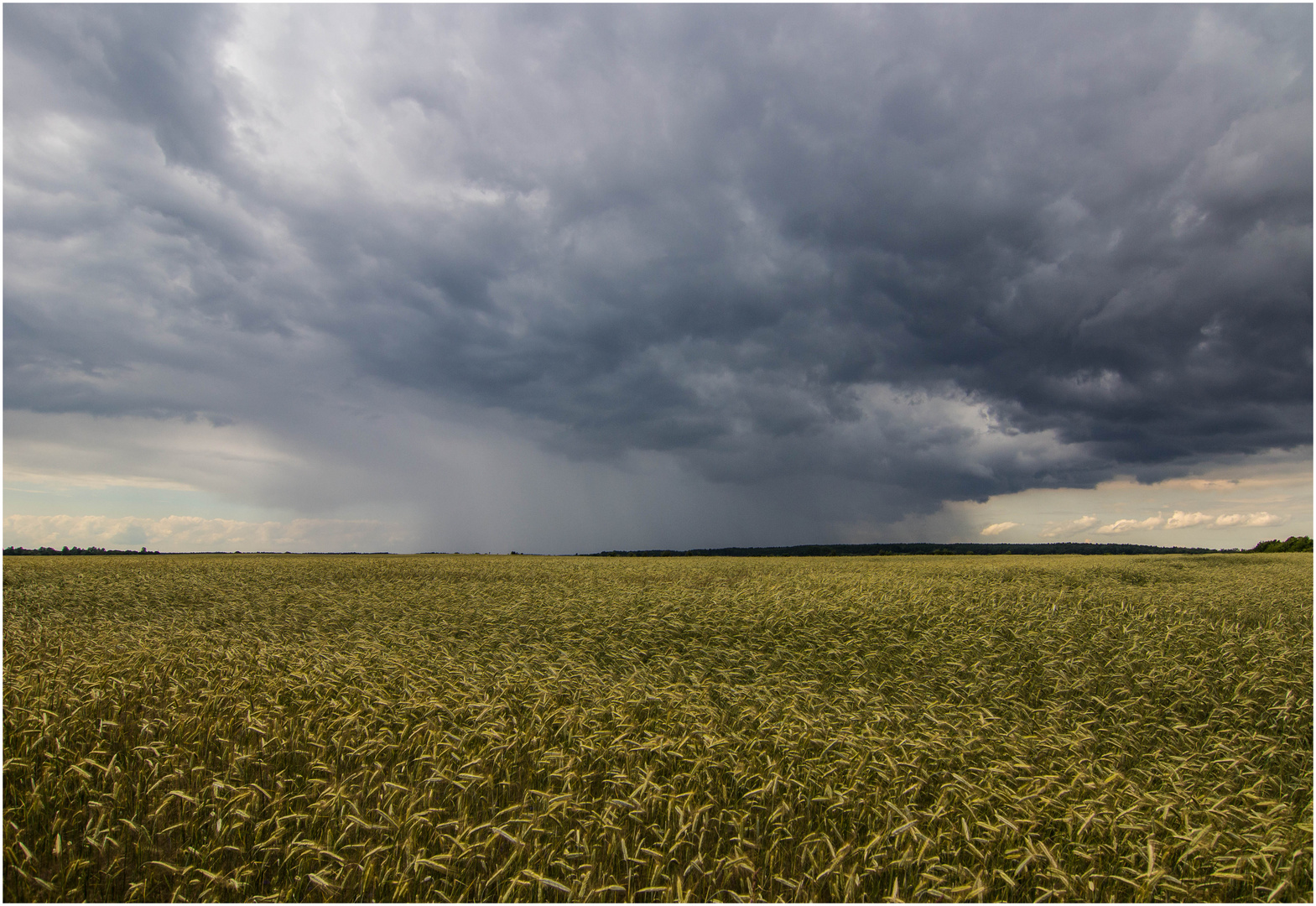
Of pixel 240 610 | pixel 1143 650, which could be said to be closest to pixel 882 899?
pixel 1143 650

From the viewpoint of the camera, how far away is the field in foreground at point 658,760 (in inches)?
162

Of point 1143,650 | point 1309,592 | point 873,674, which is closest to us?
point 873,674

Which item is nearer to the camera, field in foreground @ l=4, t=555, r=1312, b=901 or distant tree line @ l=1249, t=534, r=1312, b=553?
field in foreground @ l=4, t=555, r=1312, b=901

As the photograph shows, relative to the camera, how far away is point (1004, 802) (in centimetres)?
508

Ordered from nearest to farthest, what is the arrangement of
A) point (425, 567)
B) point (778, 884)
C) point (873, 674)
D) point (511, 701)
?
1. point (778, 884)
2. point (511, 701)
3. point (873, 674)
4. point (425, 567)

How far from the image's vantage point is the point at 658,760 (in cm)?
547

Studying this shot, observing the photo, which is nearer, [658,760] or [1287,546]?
[658,760]

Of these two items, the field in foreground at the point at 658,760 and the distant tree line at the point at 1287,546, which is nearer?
the field in foreground at the point at 658,760

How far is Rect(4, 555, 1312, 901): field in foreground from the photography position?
13.5ft

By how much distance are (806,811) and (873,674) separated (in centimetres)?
470

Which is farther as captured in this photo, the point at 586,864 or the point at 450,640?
the point at 450,640

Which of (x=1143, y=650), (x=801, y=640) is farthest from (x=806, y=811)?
(x=1143, y=650)

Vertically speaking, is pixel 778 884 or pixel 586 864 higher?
pixel 586 864

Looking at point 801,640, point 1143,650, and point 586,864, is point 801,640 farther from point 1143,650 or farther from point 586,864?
point 586,864
